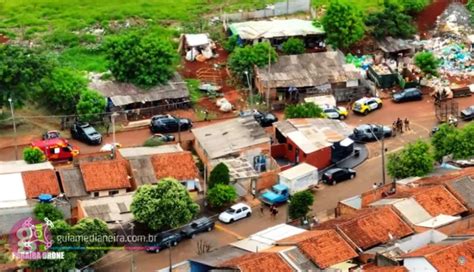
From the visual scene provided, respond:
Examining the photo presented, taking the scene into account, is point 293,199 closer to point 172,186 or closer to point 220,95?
point 172,186

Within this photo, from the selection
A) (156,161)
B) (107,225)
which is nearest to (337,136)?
(156,161)

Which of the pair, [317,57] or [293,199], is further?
[317,57]

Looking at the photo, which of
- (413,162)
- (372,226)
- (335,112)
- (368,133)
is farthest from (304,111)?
(372,226)

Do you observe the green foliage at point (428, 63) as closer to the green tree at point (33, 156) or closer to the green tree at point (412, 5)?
the green tree at point (412, 5)

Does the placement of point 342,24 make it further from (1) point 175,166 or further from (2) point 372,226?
(2) point 372,226

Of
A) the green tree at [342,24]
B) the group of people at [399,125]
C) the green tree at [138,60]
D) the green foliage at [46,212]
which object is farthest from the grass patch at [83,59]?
the green foliage at [46,212]

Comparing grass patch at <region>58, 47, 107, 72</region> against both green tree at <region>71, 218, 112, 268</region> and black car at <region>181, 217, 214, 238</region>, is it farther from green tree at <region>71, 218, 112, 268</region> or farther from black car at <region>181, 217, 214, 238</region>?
green tree at <region>71, 218, 112, 268</region>

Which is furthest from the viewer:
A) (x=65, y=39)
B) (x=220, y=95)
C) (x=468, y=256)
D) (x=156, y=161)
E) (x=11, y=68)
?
(x=65, y=39)
